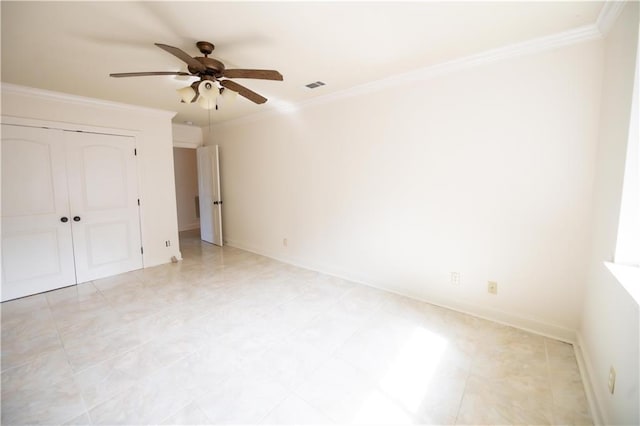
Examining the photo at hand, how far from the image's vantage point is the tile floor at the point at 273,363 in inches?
63.9

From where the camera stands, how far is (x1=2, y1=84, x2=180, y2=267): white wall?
131 inches

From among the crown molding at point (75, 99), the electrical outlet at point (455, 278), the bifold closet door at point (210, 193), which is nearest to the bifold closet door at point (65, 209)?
the crown molding at point (75, 99)

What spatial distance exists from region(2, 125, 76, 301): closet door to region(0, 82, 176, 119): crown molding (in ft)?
1.31

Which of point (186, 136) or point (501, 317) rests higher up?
point (186, 136)

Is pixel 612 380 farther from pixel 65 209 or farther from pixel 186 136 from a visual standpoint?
pixel 186 136

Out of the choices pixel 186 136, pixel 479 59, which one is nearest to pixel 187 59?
pixel 479 59

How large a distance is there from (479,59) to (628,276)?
6.46 ft

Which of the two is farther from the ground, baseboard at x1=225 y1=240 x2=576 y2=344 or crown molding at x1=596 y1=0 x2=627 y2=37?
crown molding at x1=596 y1=0 x2=627 y2=37

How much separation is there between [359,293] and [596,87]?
2737 millimetres

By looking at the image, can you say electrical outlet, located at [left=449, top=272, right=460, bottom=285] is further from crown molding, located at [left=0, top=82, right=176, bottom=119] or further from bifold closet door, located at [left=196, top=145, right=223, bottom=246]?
crown molding, located at [left=0, top=82, right=176, bottom=119]

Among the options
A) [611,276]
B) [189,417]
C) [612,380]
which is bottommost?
[189,417]

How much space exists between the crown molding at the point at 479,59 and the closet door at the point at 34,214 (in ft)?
11.2

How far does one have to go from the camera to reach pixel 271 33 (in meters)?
2.05

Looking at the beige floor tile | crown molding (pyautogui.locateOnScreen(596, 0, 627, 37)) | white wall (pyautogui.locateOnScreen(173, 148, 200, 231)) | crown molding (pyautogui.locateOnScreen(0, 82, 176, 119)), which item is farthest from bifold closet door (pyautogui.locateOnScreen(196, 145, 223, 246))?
crown molding (pyautogui.locateOnScreen(596, 0, 627, 37))
